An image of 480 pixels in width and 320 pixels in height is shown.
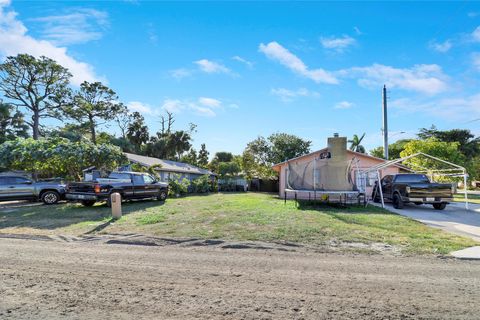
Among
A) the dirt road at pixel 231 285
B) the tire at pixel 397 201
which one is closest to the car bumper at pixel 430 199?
the tire at pixel 397 201

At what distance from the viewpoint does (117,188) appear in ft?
51.4

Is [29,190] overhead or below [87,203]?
overhead

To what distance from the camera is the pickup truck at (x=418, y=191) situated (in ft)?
47.5

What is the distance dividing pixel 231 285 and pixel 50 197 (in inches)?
659

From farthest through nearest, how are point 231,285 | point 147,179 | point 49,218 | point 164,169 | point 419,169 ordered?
point 164,169 < point 419,169 < point 147,179 < point 49,218 < point 231,285

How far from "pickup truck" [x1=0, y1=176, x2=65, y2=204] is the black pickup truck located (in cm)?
288

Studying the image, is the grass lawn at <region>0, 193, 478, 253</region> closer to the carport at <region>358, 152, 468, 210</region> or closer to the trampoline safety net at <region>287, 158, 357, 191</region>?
the trampoline safety net at <region>287, 158, 357, 191</region>

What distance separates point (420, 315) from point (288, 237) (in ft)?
14.7

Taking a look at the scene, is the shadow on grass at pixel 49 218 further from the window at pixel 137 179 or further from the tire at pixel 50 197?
the tire at pixel 50 197

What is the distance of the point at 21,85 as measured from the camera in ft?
121

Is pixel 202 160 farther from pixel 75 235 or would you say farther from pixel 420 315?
pixel 420 315

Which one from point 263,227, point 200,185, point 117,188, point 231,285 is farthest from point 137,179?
point 200,185

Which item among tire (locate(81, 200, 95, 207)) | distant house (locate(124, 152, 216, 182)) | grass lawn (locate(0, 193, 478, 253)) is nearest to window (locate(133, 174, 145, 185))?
tire (locate(81, 200, 95, 207))

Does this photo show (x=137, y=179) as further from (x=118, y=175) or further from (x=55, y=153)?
(x=55, y=153)
